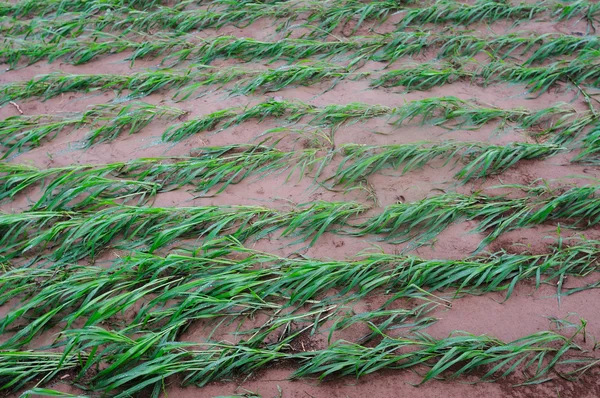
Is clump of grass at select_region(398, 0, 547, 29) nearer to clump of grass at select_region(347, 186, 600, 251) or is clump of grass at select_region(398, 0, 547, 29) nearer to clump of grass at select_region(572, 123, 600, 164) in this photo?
clump of grass at select_region(572, 123, 600, 164)

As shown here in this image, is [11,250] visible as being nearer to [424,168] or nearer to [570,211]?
[424,168]

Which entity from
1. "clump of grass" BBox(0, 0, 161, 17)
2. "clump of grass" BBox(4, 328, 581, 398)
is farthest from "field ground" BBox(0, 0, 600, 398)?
"clump of grass" BBox(0, 0, 161, 17)

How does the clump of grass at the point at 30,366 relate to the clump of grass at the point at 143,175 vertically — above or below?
below

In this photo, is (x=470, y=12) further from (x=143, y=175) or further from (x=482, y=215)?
(x=143, y=175)

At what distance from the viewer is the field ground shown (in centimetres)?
279

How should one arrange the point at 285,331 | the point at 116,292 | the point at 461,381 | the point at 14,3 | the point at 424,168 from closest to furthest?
1. the point at 461,381
2. the point at 285,331
3. the point at 116,292
4. the point at 424,168
5. the point at 14,3

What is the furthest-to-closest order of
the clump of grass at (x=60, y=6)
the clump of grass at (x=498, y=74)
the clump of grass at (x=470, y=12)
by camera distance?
the clump of grass at (x=60, y=6)
the clump of grass at (x=470, y=12)
the clump of grass at (x=498, y=74)

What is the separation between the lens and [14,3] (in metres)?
6.03

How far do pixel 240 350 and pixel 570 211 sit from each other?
2.20m

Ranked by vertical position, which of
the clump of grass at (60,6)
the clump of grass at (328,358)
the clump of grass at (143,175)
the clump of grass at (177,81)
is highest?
the clump of grass at (60,6)

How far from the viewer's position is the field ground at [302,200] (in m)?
2.79

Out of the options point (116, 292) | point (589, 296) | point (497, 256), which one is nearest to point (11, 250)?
point (116, 292)

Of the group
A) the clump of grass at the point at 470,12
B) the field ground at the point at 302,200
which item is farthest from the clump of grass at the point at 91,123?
the clump of grass at the point at 470,12

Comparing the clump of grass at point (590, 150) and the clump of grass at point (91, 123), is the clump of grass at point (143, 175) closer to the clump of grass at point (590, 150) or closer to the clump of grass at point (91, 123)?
the clump of grass at point (91, 123)
